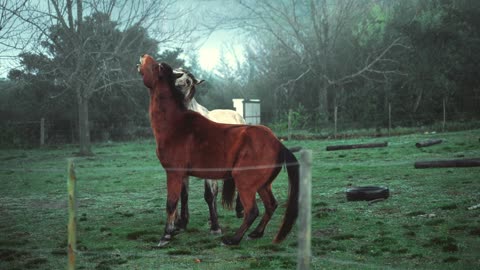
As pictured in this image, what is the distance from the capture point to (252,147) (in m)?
6.02

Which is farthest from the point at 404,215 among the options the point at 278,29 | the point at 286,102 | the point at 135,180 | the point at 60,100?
the point at 278,29

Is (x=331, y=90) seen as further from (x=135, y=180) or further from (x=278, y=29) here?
(x=135, y=180)

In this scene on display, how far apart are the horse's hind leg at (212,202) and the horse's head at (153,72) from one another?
61.8 inches

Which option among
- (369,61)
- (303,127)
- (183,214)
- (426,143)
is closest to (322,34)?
(369,61)

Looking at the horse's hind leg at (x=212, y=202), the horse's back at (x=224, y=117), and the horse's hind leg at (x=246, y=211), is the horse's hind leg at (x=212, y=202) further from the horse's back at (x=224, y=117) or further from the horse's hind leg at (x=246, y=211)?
the horse's back at (x=224, y=117)

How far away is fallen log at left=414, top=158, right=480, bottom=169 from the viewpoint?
9625mm

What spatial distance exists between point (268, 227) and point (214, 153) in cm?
149

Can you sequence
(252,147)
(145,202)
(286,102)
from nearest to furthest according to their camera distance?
(252,147)
(145,202)
(286,102)

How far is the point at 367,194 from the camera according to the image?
8508 mm

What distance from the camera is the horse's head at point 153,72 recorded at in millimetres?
6602

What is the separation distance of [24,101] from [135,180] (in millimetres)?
17362

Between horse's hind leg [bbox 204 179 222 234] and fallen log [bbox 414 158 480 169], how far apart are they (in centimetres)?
514

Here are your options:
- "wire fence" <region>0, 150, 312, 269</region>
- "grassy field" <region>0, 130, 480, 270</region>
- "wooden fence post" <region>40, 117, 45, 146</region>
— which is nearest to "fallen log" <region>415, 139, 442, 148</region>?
"grassy field" <region>0, 130, 480, 270</region>

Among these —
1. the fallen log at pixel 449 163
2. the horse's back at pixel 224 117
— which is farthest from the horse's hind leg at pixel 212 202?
the fallen log at pixel 449 163
